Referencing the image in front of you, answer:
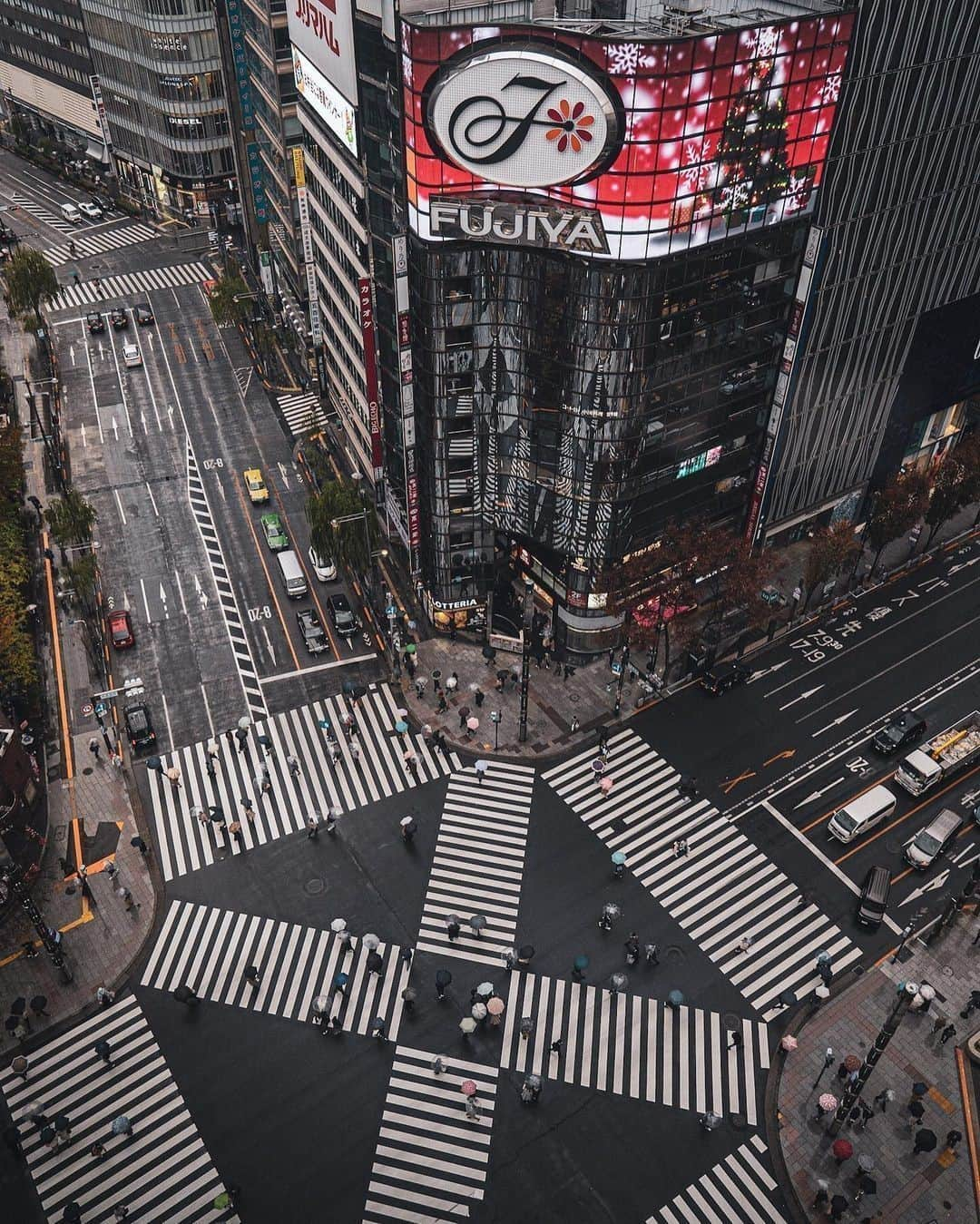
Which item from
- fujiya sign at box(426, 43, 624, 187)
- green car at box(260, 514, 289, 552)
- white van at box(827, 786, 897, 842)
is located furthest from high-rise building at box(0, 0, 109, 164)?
white van at box(827, 786, 897, 842)

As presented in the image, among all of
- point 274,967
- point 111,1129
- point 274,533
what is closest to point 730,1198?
point 274,967

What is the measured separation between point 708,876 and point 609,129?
162 ft

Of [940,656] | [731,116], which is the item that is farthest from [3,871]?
[940,656]

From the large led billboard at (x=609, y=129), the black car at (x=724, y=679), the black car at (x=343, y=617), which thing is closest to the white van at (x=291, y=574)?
the black car at (x=343, y=617)

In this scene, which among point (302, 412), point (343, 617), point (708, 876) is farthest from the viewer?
point (302, 412)

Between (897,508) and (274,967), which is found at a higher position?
(897,508)

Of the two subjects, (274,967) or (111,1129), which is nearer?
(111,1129)

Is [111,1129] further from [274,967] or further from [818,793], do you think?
[818,793]

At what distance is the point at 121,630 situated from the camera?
85.6 m

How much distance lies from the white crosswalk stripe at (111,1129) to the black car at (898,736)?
5474 centimetres

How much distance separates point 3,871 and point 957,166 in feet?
293

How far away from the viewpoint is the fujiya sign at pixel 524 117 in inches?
2336

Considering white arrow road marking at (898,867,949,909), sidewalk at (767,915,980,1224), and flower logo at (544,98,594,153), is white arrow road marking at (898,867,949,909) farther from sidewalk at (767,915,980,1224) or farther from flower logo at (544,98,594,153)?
flower logo at (544,98,594,153)

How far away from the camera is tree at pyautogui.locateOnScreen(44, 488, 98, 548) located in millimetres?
89625
